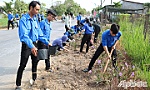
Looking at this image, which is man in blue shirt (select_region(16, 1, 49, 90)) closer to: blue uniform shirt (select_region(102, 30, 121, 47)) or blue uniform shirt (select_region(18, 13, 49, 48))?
blue uniform shirt (select_region(18, 13, 49, 48))

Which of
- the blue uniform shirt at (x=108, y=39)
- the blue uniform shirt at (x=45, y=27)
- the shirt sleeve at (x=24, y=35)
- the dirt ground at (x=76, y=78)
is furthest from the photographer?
the blue uniform shirt at (x=45, y=27)

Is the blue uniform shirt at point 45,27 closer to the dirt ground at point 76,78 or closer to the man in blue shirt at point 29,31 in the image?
the man in blue shirt at point 29,31

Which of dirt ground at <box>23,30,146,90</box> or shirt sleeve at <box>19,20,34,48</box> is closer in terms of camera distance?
shirt sleeve at <box>19,20,34,48</box>

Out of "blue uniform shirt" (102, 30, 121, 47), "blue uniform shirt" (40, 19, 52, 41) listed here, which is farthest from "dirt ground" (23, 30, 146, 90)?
"blue uniform shirt" (40, 19, 52, 41)

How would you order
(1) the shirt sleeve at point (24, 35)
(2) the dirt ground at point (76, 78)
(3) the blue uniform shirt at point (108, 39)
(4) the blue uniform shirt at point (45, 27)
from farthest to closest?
1. (4) the blue uniform shirt at point (45, 27)
2. (3) the blue uniform shirt at point (108, 39)
3. (2) the dirt ground at point (76, 78)
4. (1) the shirt sleeve at point (24, 35)

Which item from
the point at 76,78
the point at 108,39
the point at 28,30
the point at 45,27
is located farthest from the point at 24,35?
the point at 108,39

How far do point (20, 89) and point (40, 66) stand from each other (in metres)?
1.81

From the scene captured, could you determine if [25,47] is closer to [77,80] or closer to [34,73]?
[34,73]

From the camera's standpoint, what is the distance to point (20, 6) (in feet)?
102

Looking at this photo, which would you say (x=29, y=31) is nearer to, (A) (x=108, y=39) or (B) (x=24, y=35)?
(B) (x=24, y=35)

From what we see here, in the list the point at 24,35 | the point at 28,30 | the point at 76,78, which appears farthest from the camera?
the point at 76,78

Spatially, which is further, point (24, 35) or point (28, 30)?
point (28, 30)

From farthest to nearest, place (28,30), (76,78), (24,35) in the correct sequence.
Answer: (76,78), (28,30), (24,35)

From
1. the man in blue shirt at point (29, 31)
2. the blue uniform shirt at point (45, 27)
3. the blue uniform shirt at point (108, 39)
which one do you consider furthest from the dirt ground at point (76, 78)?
the blue uniform shirt at point (45, 27)
